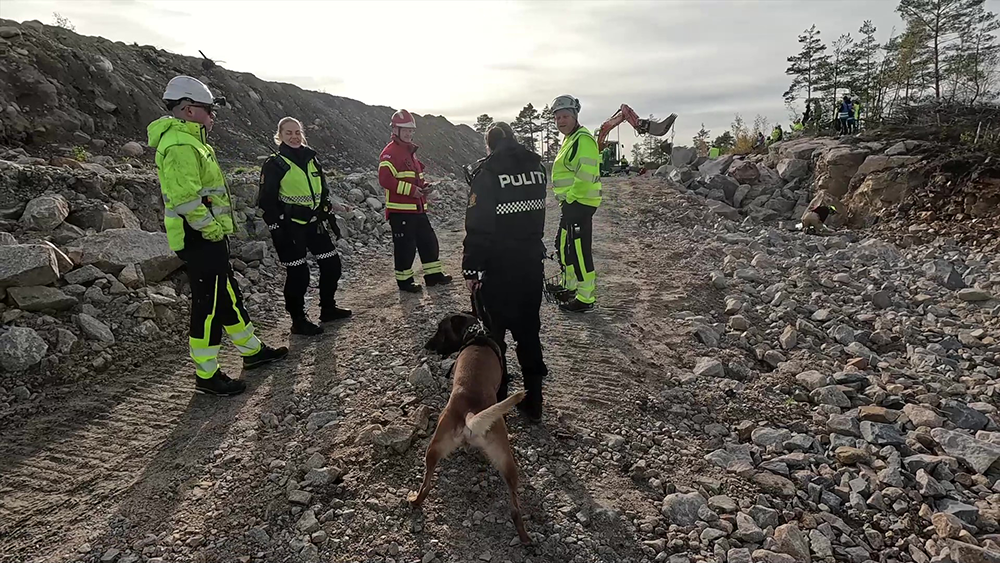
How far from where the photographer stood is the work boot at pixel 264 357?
4926 mm

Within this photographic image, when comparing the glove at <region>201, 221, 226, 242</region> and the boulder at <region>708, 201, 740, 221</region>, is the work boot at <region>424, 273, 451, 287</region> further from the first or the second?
the boulder at <region>708, 201, 740, 221</region>

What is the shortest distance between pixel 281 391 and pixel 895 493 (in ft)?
15.2

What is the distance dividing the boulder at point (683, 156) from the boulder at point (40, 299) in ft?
59.8

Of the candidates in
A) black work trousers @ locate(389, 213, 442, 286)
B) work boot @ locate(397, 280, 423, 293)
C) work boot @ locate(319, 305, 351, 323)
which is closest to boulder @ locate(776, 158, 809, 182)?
black work trousers @ locate(389, 213, 442, 286)

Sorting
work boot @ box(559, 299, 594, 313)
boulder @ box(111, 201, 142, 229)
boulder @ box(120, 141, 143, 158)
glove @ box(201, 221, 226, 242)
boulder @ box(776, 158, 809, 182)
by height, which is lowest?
work boot @ box(559, 299, 594, 313)

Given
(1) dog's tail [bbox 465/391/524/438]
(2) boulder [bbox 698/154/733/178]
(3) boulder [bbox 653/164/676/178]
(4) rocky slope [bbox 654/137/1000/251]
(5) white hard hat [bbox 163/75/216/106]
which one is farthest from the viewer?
(3) boulder [bbox 653/164/676/178]

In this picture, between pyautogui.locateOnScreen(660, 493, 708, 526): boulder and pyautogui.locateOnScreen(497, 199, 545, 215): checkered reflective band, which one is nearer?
pyautogui.locateOnScreen(660, 493, 708, 526): boulder

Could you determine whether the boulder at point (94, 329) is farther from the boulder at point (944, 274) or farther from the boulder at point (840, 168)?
the boulder at point (840, 168)

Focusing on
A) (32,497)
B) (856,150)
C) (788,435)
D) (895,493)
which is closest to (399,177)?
(32,497)

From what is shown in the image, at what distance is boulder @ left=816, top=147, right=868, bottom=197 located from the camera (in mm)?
11906

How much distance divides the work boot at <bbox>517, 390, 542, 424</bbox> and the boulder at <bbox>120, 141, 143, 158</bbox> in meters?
13.0

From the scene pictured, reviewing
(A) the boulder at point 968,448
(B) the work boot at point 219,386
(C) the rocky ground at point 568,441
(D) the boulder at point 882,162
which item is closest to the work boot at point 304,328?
(C) the rocky ground at point 568,441

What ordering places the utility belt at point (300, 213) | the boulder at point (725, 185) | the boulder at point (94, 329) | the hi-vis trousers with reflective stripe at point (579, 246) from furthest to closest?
the boulder at point (725, 185) → the hi-vis trousers with reflective stripe at point (579, 246) → the utility belt at point (300, 213) → the boulder at point (94, 329)

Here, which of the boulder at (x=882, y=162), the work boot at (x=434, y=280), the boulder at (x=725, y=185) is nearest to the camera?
the work boot at (x=434, y=280)
